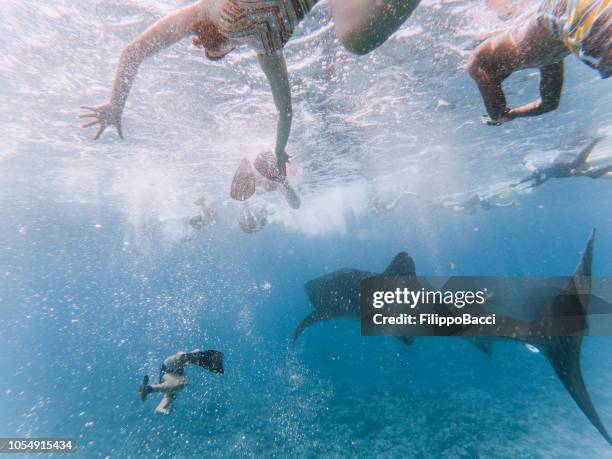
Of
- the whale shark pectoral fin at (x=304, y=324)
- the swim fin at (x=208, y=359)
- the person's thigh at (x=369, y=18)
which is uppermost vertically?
the person's thigh at (x=369, y=18)

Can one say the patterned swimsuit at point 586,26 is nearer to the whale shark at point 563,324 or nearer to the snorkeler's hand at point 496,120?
the snorkeler's hand at point 496,120

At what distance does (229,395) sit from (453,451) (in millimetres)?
12370

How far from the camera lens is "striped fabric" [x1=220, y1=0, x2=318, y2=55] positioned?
64.3 inches

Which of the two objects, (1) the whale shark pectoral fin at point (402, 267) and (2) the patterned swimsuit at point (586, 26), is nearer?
(2) the patterned swimsuit at point (586, 26)

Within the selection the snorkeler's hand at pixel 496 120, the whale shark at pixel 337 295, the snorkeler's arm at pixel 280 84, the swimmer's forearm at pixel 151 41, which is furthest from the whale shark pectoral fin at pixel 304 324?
the swimmer's forearm at pixel 151 41

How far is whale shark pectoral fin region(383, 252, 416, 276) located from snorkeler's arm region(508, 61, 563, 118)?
15.9ft

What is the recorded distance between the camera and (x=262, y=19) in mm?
1692

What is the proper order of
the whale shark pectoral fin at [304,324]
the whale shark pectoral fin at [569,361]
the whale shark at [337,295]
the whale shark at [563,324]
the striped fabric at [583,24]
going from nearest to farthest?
the striped fabric at [583,24] < the whale shark at [563,324] < the whale shark pectoral fin at [569,361] < the whale shark at [337,295] < the whale shark pectoral fin at [304,324]

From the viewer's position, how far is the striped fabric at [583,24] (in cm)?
162

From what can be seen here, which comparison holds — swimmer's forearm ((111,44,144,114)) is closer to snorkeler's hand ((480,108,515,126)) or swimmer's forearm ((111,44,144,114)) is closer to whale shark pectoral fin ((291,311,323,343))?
snorkeler's hand ((480,108,515,126))

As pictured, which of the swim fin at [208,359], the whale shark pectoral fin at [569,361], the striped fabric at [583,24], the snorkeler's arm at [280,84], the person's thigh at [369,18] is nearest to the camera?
the striped fabric at [583,24]

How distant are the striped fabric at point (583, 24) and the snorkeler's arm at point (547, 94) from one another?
1.19 meters

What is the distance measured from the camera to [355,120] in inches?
562

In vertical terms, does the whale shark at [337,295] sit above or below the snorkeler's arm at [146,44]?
below
